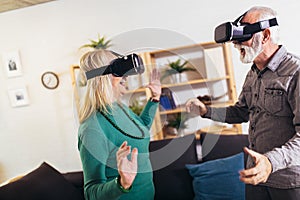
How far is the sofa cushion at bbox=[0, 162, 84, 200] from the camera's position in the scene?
1.50 m

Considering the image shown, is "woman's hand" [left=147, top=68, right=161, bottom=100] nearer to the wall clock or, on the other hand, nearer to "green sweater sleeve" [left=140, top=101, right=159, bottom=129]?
"green sweater sleeve" [left=140, top=101, right=159, bottom=129]

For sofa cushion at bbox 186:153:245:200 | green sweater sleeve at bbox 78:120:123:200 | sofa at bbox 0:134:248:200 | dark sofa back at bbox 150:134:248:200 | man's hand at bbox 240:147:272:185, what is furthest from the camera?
dark sofa back at bbox 150:134:248:200

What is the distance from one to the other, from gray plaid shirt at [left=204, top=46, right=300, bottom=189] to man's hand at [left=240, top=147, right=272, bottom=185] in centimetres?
9

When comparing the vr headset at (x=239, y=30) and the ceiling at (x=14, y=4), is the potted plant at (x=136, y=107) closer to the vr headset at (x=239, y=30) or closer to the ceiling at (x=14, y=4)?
the vr headset at (x=239, y=30)

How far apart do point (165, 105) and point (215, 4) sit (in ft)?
5.25

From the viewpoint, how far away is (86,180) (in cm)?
96

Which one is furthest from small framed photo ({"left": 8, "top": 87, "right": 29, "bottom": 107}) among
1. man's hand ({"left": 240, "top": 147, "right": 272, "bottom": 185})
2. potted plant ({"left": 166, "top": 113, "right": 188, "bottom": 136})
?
man's hand ({"left": 240, "top": 147, "right": 272, "bottom": 185})

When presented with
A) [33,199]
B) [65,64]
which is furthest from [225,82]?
[33,199]

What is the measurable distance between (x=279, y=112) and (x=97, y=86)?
20.9 inches

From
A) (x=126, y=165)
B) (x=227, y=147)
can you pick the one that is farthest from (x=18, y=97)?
(x=126, y=165)

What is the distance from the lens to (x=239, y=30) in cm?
94

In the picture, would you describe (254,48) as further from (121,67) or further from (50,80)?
(50,80)

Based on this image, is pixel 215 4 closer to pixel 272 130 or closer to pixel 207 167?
pixel 207 167

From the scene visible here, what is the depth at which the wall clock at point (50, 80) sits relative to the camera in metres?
2.94
